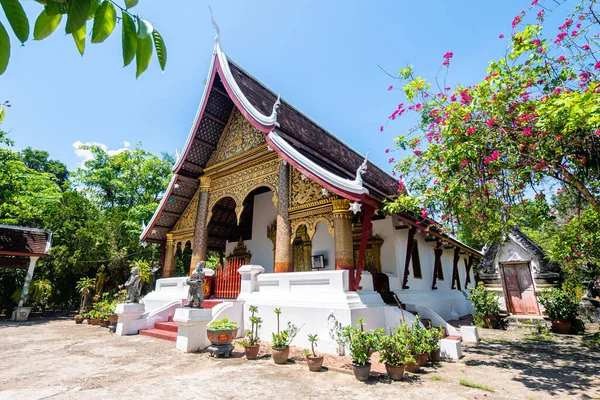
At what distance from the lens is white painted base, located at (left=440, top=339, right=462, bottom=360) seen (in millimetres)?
5527

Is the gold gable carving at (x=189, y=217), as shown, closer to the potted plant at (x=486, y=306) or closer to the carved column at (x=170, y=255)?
the carved column at (x=170, y=255)

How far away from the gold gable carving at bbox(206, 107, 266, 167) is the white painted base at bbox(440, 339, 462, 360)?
20.9 feet

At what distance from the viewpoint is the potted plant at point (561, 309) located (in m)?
8.53

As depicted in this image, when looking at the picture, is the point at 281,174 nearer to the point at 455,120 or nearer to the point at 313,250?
the point at 313,250

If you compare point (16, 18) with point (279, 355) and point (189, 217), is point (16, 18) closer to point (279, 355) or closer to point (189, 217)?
point (279, 355)

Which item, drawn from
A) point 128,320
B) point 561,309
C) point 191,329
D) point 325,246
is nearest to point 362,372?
point 191,329

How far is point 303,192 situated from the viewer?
768cm

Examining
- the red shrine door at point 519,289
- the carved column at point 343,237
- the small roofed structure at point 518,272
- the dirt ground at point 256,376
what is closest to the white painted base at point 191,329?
the dirt ground at point 256,376

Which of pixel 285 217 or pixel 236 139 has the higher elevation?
pixel 236 139

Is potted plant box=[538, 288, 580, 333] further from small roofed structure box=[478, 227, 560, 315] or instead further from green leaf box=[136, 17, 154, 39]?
green leaf box=[136, 17, 154, 39]

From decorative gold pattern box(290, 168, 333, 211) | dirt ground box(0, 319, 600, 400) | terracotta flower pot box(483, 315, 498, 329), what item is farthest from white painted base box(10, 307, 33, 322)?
terracotta flower pot box(483, 315, 498, 329)

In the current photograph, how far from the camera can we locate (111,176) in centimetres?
2111

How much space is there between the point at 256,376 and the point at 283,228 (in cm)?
370

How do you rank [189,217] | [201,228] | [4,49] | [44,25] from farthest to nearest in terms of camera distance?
1. [189,217]
2. [201,228]
3. [44,25]
4. [4,49]
